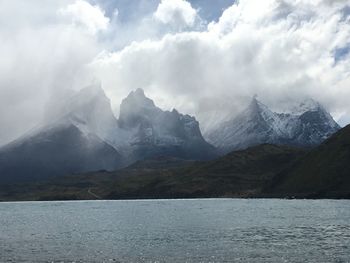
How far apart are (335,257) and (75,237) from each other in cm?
7288

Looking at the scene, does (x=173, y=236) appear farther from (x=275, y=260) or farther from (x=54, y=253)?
(x=275, y=260)

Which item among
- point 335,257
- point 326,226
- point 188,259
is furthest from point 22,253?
point 326,226

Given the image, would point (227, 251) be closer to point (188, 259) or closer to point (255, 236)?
point (188, 259)

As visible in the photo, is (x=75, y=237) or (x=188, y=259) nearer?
(x=188, y=259)

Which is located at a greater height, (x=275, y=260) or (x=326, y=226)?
(x=326, y=226)

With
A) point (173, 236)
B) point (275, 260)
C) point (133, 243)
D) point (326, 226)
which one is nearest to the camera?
point (275, 260)

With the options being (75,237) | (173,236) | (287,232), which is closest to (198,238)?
(173,236)

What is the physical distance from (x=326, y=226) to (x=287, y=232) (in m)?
18.9

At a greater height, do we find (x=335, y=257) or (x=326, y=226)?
(x=326, y=226)

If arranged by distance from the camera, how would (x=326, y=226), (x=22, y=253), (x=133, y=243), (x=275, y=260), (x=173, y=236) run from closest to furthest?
1. (x=275, y=260)
2. (x=22, y=253)
3. (x=133, y=243)
4. (x=173, y=236)
5. (x=326, y=226)

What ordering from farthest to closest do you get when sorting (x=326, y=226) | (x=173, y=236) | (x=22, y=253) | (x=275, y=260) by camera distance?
1. (x=326, y=226)
2. (x=173, y=236)
3. (x=22, y=253)
4. (x=275, y=260)

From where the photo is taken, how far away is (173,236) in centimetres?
13612

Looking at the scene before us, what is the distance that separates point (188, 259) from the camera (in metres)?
94.8

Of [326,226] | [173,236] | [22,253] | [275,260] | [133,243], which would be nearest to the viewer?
[275,260]
